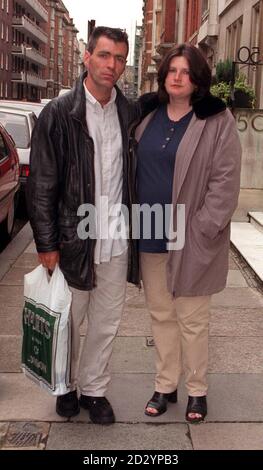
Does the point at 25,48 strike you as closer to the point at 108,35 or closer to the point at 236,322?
the point at 236,322

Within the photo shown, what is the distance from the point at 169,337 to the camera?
3570mm

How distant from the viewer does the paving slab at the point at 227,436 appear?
3.21 m

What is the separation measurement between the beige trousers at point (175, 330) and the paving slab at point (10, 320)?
66.7 inches

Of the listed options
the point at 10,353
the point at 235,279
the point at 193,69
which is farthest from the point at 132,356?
the point at 235,279

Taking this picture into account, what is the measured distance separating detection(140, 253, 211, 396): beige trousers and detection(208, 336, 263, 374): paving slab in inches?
29.0

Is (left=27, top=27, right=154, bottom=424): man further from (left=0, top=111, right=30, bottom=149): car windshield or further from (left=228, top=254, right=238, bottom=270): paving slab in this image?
(left=0, top=111, right=30, bottom=149): car windshield

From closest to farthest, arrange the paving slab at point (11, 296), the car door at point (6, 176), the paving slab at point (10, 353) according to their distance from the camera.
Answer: the paving slab at point (10, 353) < the paving slab at point (11, 296) < the car door at point (6, 176)

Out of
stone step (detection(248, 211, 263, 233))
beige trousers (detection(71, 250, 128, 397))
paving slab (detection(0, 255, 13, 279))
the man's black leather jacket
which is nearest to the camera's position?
the man's black leather jacket

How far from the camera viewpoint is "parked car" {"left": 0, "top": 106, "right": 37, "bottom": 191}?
36.7ft

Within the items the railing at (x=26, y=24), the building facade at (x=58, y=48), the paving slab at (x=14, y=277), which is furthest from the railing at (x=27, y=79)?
the paving slab at (x=14, y=277)

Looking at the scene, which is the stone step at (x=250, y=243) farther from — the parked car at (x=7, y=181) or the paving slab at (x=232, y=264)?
the parked car at (x=7, y=181)

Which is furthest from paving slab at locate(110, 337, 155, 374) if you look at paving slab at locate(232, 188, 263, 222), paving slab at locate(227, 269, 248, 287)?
paving slab at locate(232, 188, 263, 222)
